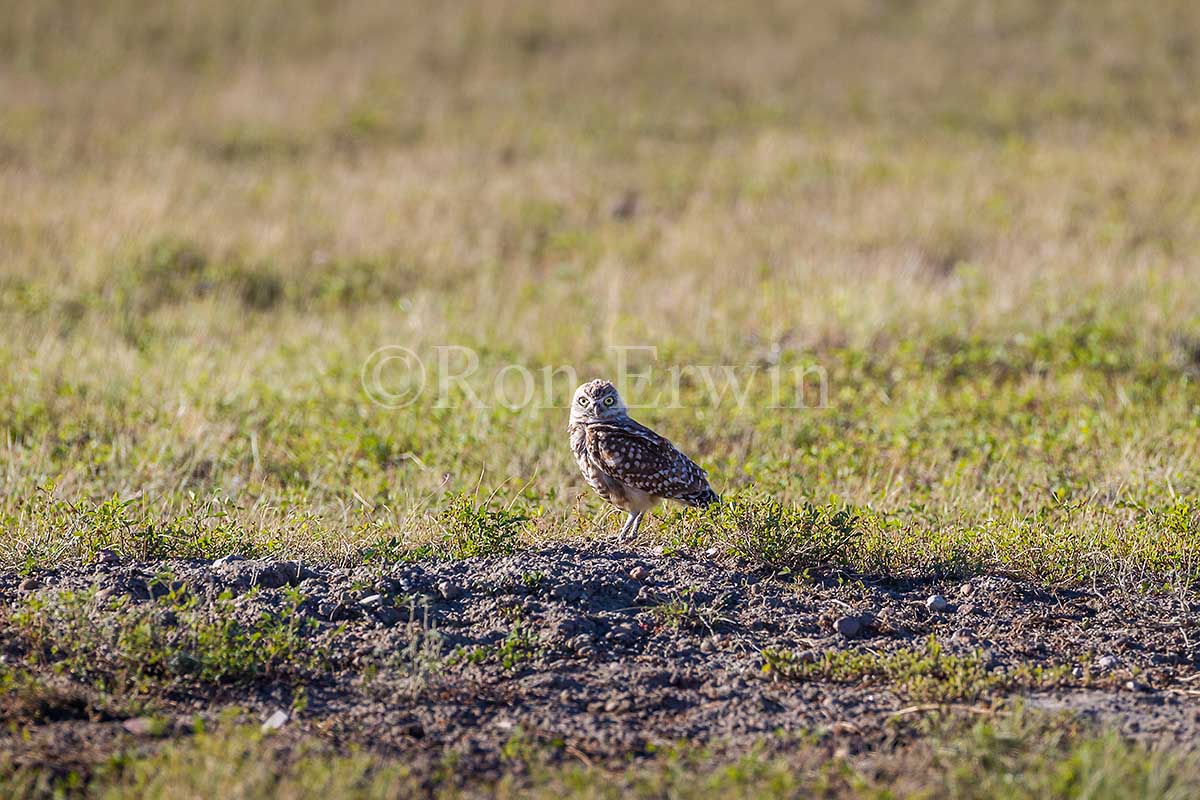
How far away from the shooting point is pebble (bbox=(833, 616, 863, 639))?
5145 millimetres

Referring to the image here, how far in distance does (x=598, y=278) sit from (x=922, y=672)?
842 centimetres

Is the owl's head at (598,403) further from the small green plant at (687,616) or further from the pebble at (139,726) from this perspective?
the pebble at (139,726)

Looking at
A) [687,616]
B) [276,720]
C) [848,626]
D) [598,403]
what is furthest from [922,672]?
[276,720]

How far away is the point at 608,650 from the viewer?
4.98m

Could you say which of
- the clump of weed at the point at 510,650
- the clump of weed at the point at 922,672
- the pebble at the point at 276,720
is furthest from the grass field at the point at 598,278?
the clump of weed at the point at 510,650

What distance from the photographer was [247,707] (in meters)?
4.45

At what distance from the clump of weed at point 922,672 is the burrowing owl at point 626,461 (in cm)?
137

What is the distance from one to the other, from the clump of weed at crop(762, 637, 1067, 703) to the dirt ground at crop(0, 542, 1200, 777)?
0.12 feet

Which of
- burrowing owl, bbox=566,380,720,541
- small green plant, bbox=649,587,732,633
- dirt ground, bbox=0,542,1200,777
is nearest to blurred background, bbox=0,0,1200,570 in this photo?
burrowing owl, bbox=566,380,720,541

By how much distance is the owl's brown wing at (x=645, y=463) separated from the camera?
6012 mm

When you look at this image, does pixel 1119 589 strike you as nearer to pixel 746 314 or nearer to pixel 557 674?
pixel 557 674

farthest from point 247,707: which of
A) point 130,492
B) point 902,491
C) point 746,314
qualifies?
point 746,314

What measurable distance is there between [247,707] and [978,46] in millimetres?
23614

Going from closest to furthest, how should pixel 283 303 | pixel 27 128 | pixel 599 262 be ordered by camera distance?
pixel 283 303 → pixel 599 262 → pixel 27 128
